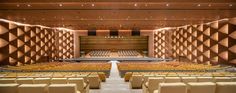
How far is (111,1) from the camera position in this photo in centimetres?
1223

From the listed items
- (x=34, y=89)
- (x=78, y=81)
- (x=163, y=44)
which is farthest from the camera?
(x=163, y=44)

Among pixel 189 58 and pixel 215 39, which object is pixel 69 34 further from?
pixel 215 39

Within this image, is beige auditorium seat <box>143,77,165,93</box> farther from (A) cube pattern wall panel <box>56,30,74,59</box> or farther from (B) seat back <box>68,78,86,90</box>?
(A) cube pattern wall panel <box>56,30,74,59</box>

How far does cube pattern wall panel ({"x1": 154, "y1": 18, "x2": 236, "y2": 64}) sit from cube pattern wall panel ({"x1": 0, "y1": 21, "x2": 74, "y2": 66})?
13.9 meters

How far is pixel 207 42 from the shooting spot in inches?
971

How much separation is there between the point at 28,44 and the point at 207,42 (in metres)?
16.2

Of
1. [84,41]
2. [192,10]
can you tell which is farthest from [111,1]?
[84,41]

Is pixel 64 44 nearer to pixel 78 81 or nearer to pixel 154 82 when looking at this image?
pixel 78 81

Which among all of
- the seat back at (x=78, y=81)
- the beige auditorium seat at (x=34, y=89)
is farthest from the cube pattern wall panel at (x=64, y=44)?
the beige auditorium seat at (x=34, y=89)

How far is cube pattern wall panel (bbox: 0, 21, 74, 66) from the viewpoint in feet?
71.3

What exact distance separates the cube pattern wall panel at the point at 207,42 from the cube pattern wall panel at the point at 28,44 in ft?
45.6

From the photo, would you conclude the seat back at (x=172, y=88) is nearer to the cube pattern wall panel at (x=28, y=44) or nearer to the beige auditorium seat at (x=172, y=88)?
the beige auditorium seat at (x=172, y=88)

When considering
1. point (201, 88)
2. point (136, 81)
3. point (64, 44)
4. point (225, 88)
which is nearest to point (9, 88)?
point (201, 88)

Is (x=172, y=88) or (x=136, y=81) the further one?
(x=136, y=81)
